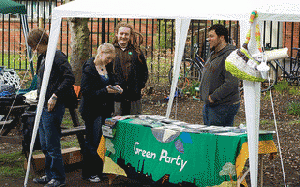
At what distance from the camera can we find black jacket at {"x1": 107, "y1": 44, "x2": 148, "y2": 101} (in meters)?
6.02

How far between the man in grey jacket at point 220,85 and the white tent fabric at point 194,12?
723 mm

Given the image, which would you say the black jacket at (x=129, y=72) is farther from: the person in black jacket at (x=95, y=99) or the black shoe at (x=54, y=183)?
the black shoe at (x=54, y=183)

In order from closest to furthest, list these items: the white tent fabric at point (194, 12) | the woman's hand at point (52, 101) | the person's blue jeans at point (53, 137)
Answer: the white tent fabric at point (194, 12), the woman's hand at point (52, 101), the person's blue jeans at point (53, 137)

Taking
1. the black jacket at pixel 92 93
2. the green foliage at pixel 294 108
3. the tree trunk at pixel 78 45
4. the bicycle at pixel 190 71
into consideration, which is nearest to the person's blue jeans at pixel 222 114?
the black jacket at pixel 92 93

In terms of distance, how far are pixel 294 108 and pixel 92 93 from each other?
587 cm

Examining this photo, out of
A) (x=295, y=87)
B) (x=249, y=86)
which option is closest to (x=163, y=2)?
(x=249, y=86)

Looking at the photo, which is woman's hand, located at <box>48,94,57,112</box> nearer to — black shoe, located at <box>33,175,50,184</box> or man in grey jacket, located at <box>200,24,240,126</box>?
black shoe, located at <box>33,175,50,184</box>

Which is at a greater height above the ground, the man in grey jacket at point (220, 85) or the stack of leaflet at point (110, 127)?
the man in grey jacket at point (220, 85)

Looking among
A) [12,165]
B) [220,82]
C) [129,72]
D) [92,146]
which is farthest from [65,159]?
[220,82]

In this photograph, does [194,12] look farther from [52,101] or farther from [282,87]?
[282,87]

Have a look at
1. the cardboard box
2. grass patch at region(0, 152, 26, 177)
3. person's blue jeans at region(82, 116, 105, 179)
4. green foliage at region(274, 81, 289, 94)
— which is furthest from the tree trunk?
person's blue jeans at region(82, 116, 105, 179)

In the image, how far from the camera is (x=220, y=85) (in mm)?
5582

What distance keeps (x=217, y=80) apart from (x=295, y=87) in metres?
7.02

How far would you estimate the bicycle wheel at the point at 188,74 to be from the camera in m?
12.0
